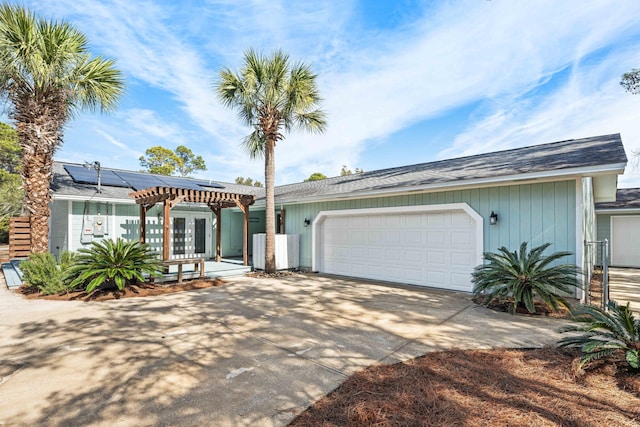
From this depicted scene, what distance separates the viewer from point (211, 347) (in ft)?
12.1

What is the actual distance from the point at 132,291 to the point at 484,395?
690 cm

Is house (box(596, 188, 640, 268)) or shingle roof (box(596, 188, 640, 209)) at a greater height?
shingle roof (box(596, 188, 640, 209))

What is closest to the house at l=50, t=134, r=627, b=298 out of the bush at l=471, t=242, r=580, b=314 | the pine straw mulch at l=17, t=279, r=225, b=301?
the bush at l=471, t=242, r=580, b=314

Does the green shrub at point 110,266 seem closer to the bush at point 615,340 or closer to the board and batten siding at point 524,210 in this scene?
the board and batten siding at point 524,210

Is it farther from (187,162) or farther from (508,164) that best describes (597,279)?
(187,162)

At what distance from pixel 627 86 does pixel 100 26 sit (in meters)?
15.7

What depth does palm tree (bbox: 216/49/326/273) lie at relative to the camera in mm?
8523

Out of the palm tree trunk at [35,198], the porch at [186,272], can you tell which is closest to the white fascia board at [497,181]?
the porch at [186,272]

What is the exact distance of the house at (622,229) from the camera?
12.1m

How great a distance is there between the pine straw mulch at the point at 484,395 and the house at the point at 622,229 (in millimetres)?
12637

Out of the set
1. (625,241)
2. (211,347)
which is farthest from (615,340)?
(625,241)

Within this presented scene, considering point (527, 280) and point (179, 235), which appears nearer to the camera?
point (527, 280)

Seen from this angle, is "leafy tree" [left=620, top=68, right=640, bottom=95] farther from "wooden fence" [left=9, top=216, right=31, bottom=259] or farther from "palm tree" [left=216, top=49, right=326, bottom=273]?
"wooden fence" [left=9, top=216, right=31, bottom=259]

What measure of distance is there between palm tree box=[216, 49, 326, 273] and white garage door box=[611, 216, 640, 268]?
1273 cm
